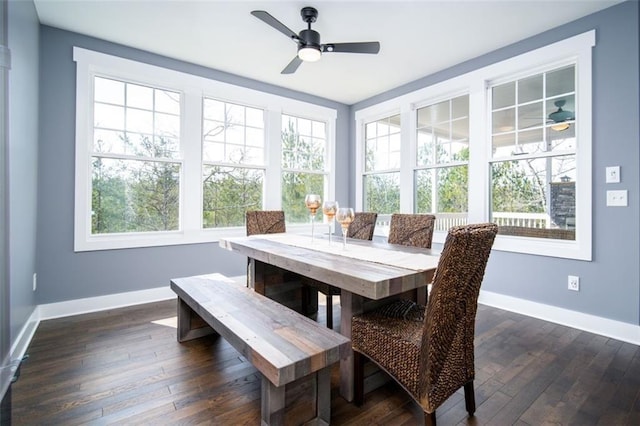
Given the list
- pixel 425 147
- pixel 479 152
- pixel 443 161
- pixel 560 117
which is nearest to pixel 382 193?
pixel 425 147

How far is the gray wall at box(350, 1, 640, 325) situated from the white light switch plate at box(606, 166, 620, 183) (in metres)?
0.03

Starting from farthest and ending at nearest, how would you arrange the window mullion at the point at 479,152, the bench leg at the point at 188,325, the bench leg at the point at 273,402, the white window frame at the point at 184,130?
the window mullion at the point at 479,152 → the white window frame at the point at 184,130 → the bench leg at the point at 188,325 → the bench leg at the point at 273,402

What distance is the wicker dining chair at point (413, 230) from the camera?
8.07ft

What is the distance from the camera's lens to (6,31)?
184 centimetres

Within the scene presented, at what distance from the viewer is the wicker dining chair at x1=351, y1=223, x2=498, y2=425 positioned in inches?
47.8

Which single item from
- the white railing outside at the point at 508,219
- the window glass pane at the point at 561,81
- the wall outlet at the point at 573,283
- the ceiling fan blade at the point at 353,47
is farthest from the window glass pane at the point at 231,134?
the wall outlet at the point at 573,283

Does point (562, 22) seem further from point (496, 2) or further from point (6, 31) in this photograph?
point (6, 31)

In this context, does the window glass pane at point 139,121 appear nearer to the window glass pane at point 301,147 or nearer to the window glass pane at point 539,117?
the window glass pane at point 301,147

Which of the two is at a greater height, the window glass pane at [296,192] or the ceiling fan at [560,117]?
the ceiling fan at [560,117]

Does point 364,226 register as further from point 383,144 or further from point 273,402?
point 383,144

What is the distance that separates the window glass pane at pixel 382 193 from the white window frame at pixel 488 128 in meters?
0.13

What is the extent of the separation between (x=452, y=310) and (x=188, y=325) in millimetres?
2020

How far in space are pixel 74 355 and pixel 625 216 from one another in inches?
174

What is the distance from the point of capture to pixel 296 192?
4691mm
